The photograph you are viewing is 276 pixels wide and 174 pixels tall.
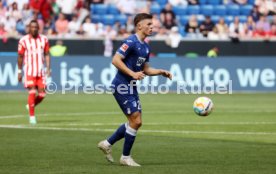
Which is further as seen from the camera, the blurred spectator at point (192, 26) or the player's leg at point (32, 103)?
the blurred spectator at point (192, 26)

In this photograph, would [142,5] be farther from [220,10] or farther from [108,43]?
[108,43]

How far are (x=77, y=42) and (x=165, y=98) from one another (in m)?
4.71

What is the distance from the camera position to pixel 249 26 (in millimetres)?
32281

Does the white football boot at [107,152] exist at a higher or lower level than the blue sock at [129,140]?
lower

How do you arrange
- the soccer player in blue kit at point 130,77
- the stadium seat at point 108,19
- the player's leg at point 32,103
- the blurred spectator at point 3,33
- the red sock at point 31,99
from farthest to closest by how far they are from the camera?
the stadium seat at point 108,19 < the blurred spectator at point 3,33 < the red sock at point 31,99 < the player's leg at point 32,103 < the soccer player in blue kit at point 130,77

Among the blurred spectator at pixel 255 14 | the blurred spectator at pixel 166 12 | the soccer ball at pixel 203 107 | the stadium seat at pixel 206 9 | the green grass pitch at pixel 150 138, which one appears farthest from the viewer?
the stadium seat at pixel 206 9

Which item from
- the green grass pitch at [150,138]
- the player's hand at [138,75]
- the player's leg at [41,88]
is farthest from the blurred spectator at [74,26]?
the player's hand at [138,75]

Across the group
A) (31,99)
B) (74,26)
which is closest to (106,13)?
(74,26)

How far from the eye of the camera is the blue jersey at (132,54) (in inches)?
452

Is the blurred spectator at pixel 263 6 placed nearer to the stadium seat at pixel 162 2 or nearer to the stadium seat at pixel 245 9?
the stadium seat at pixel 245 9

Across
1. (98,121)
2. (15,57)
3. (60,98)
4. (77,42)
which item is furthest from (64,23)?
(98,121)

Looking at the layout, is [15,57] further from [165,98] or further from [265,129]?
[265,129]

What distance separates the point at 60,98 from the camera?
2667cm

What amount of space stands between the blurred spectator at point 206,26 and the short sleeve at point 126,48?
19.9 meters
